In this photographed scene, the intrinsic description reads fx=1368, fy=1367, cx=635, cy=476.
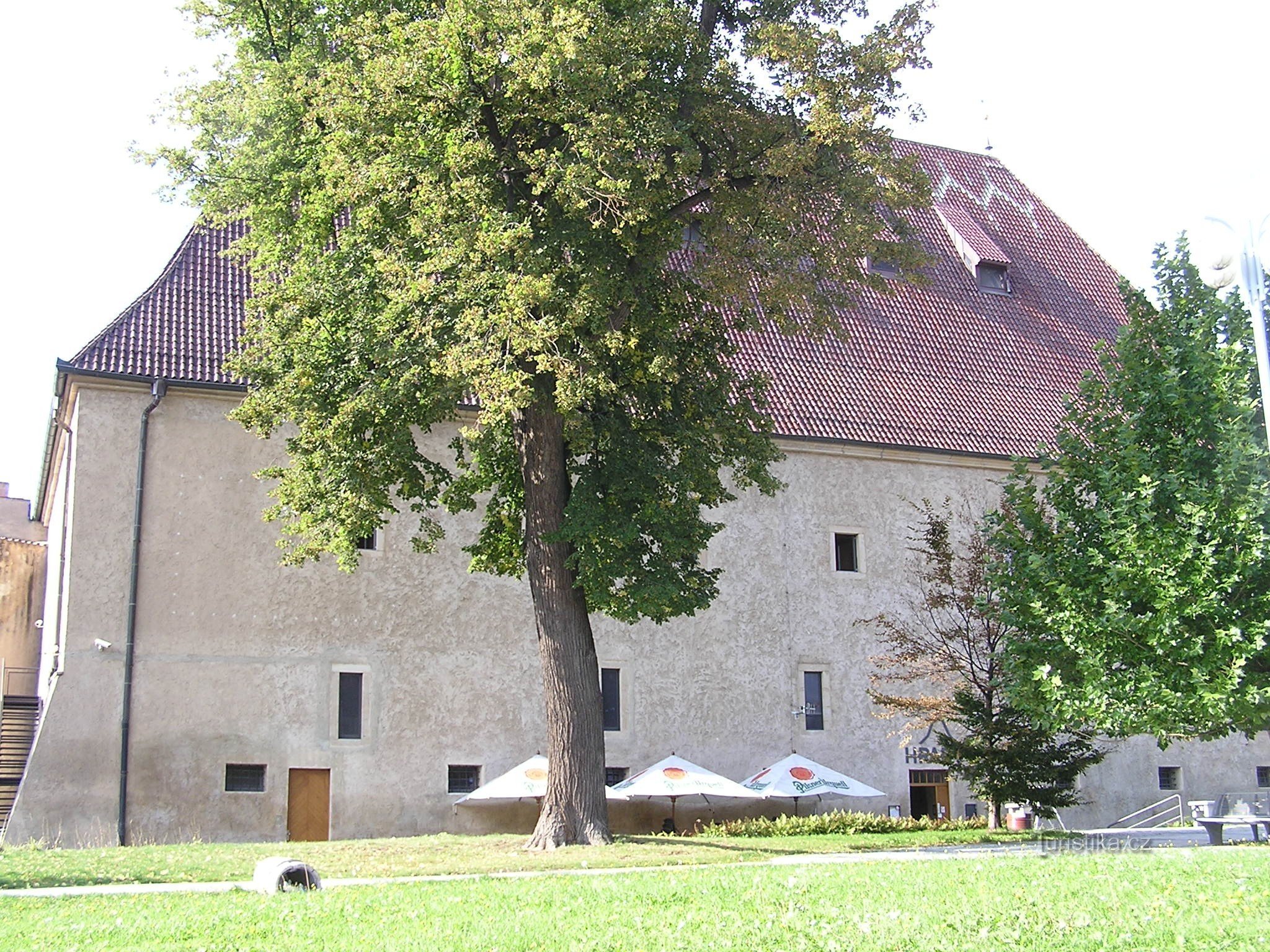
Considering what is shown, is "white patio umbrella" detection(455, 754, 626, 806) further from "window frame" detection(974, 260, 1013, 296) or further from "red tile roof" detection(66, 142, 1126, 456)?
"window frame" detection(974, 260, 1013, 296)

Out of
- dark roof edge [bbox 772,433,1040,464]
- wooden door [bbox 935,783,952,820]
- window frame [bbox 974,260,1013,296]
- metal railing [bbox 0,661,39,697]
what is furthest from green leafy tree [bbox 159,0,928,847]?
metal railing [bbox 0,661,39,697]

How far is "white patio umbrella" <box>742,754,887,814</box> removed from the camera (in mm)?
28188

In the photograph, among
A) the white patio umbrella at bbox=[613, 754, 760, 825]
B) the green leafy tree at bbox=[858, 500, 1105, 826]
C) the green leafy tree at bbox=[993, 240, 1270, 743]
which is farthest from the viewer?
the white patio umbrella at bbox=[613, 754, 760, 825]

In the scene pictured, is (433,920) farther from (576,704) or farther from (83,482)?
(83,482)

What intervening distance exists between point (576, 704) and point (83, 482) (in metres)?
12.4

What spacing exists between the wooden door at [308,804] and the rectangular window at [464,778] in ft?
8.22

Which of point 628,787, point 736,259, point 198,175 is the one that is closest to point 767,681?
point 628,787

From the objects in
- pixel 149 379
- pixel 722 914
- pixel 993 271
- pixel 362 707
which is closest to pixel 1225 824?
pixel 362 707

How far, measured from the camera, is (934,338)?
119ft

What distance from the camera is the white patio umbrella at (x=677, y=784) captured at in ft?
89.4

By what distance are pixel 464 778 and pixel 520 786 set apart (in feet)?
6.38

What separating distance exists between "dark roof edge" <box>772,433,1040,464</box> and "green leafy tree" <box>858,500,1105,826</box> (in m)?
3.02

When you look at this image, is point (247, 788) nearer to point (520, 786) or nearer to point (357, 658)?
point (357, 658)

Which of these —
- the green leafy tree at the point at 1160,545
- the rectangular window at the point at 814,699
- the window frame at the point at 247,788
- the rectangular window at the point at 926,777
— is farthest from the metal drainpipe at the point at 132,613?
the rectangular window at the point at 926,777
